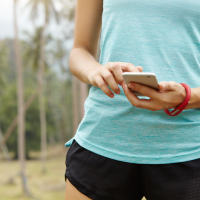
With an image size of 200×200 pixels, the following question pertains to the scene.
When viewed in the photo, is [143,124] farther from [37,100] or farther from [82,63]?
[37,100]

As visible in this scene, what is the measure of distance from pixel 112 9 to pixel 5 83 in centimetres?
2339

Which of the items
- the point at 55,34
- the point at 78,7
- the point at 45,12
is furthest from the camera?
the point at 55,34

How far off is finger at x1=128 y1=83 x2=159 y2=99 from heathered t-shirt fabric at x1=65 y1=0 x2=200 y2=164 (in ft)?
0.32

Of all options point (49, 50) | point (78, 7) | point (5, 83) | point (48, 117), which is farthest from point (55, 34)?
point (78, 7)

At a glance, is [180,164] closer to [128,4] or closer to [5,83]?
[128,4]

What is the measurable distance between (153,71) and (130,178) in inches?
12.0

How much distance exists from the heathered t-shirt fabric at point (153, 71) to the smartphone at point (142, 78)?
0.40ft

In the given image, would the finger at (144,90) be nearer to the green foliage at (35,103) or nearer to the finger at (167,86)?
the finger at (167,86)

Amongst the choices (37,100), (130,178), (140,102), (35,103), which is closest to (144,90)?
(140,102)

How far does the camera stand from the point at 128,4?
0.67m

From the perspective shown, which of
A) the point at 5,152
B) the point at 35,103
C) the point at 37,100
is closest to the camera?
the point at 5,152

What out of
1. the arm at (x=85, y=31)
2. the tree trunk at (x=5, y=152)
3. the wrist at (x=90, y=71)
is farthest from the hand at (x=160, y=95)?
the tree trunk at (x=5, y=152)

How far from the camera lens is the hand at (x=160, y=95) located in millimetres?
540

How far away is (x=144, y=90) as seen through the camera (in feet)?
1.78
